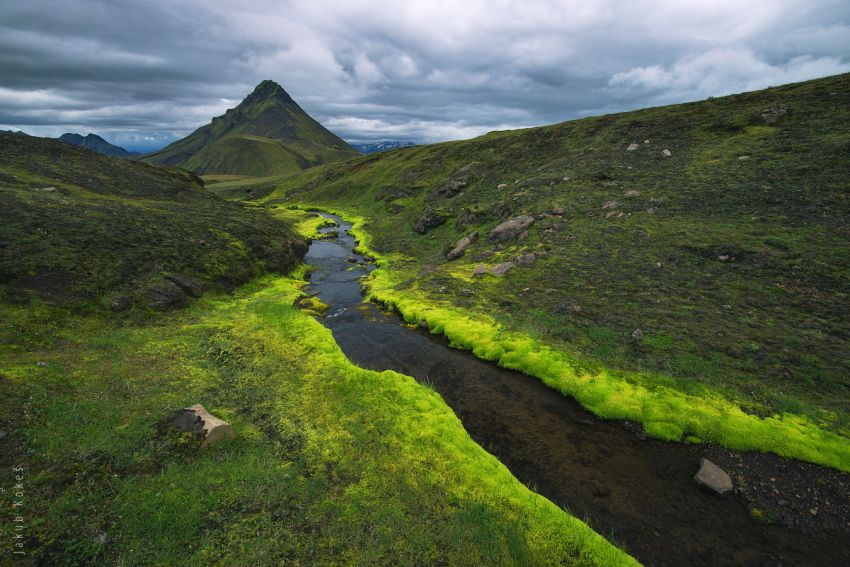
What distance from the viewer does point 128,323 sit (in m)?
25.3

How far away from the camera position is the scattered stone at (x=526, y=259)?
127ft

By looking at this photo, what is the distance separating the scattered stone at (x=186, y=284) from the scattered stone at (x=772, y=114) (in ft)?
246

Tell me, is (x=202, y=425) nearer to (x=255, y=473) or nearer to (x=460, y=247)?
(x=255, y=473)

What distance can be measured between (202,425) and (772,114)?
75.5 metres

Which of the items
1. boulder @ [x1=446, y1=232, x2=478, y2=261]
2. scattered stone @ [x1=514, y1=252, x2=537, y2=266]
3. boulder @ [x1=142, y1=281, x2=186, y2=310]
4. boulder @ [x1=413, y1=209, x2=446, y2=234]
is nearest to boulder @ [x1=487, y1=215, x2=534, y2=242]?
boulder @ [x1=446, y1=232, x2=478, y2=261]

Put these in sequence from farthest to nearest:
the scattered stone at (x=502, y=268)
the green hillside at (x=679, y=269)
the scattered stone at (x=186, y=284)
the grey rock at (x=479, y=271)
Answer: the grey rock at (x=479, y=271)
the scattered stone at (x=502, y=268)
the scattered stone at (x=186, y=284)
the green hillside at (x=679, y=269)

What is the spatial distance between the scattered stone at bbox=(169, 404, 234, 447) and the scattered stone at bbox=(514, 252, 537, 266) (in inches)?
1218

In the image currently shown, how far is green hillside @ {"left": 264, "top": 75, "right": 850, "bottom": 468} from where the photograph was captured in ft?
65.7

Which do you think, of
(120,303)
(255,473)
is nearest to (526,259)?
(255,473)

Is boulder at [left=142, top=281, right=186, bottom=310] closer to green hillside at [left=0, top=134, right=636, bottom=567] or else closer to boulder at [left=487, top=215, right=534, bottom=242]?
green hillside at [left=0, top=134, right=636, bottom=567]

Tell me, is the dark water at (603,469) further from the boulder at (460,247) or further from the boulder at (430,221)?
the boulder at (430,221)

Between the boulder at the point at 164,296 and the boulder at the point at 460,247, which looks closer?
the boulder at the point at 164,296

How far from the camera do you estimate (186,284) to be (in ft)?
104

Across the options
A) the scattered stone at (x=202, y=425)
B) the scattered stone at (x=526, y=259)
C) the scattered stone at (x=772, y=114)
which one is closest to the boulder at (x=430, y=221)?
the scattered stone at (x=526, y=259)
